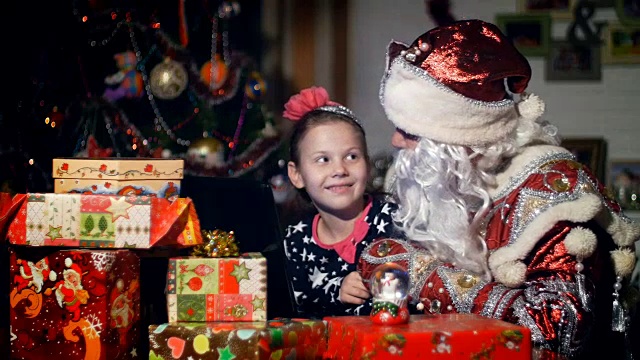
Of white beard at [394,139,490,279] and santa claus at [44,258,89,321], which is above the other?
white beard at [394,139,490,279]

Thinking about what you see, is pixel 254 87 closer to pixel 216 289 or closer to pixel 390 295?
pixel 216 289

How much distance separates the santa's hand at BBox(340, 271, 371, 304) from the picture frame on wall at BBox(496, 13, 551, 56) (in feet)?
9.13

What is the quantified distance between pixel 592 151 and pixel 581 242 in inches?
112

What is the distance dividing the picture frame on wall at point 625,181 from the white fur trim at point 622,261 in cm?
254

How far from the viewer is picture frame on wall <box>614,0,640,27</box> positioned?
493cm

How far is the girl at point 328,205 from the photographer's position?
2.88 meters

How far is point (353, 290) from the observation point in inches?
104

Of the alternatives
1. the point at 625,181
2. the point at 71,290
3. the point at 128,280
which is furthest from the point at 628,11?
the point at 71,290

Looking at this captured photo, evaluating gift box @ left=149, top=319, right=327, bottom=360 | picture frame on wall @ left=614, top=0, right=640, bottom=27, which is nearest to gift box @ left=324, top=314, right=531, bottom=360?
gift box @ left=149, top=319, right=327, bottom=360

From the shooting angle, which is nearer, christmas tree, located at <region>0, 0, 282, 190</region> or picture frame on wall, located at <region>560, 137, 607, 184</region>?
christmas tree, located at <region>0, 0, 282, 190</region>

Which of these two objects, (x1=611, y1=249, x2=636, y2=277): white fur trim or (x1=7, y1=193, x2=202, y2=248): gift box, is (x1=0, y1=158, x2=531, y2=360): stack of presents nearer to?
(x1=7, y1=193, x2=202, y2=248): gift box

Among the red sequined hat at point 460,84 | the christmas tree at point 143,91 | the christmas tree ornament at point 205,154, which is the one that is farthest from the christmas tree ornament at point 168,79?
the red sequined hat at point 460,84

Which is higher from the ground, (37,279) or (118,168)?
(118,168)

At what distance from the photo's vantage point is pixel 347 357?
2.02 meters
